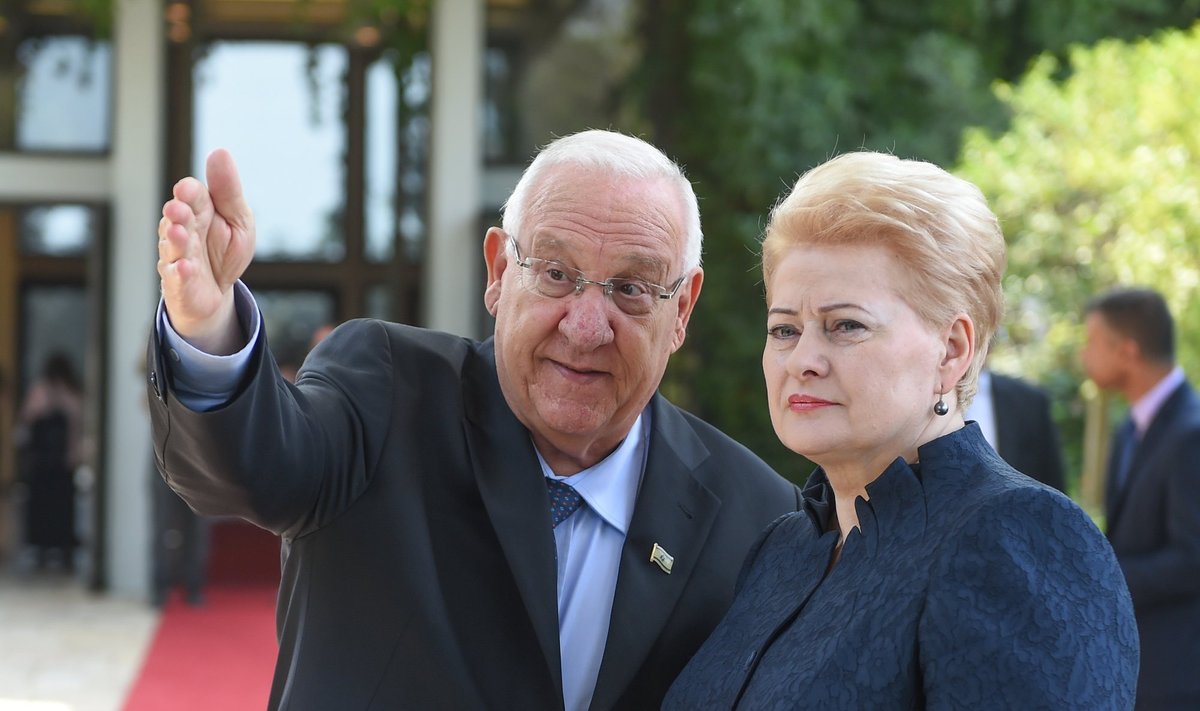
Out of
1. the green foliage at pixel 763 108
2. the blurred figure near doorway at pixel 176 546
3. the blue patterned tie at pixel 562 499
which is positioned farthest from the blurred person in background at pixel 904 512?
the blurred figure near doorway at pixel 176 546

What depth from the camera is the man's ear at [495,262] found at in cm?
235

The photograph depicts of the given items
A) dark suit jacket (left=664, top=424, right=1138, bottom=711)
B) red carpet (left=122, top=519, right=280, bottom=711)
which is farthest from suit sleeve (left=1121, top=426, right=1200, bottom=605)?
red carpet (left=122, top=519, right=280, bottom=711)

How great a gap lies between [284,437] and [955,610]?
90cm

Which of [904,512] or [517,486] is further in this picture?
[517,486]

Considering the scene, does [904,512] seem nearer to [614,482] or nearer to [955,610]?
[955,610]

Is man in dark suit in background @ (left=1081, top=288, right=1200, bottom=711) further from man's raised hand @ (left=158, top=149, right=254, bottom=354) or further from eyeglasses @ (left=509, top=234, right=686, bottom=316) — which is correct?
man's raised hand @ (left=158, top=149, right=254, bottom=354)

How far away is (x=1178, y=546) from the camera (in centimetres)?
413

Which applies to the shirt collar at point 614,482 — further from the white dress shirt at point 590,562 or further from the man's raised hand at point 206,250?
the man's raised hand at point 206,250

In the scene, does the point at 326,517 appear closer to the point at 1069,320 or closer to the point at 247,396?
the point at 247,396

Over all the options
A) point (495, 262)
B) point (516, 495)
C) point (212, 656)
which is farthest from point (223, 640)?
point (516, 495)

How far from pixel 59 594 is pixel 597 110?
5.04 metres

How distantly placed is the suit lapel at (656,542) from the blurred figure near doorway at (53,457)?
9.48 m

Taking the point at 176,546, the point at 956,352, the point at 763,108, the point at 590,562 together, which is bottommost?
the point at 176,546

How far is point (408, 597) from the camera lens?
209cm
